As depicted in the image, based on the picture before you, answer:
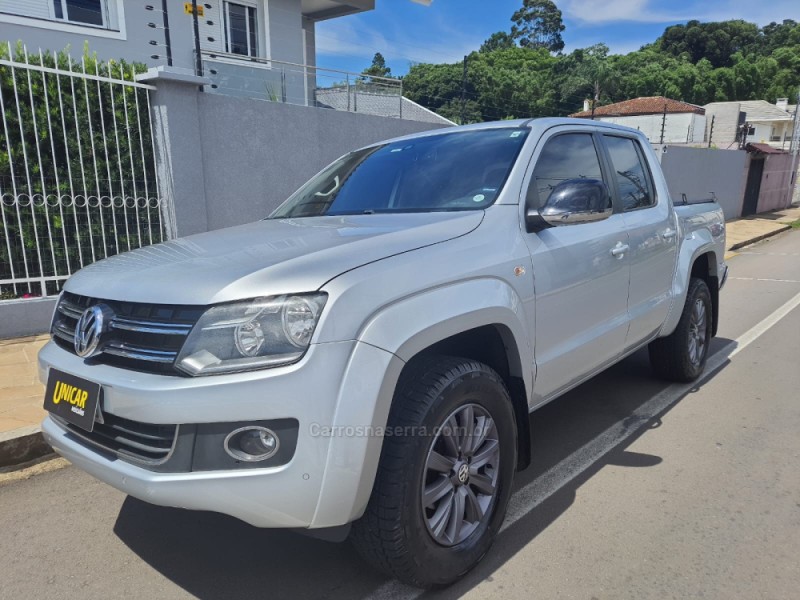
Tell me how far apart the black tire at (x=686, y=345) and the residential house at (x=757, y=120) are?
181 ft

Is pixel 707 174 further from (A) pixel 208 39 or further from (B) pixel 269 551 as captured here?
(B) pixel 269 551

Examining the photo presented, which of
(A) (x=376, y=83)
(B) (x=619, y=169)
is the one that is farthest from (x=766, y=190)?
(B) (x=619, y=169)

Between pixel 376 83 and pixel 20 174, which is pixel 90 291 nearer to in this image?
pixel 20 174

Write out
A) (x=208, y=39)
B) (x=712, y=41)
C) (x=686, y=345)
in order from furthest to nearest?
(x=712, y=41), (x=208, y=39), (x=686, y=345)

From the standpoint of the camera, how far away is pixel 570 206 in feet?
8.87

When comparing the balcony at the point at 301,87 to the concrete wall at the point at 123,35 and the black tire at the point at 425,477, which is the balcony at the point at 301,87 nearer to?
the concrete wall at the point at 123,35

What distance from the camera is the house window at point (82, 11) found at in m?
11.1

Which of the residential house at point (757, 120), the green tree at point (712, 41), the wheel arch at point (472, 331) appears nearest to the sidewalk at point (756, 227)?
the wheel arch at point (472, 331)

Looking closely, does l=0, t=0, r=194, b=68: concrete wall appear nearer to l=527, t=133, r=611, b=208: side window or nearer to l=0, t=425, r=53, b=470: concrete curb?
l=0, t=425, r=53, b=470: concrete curb

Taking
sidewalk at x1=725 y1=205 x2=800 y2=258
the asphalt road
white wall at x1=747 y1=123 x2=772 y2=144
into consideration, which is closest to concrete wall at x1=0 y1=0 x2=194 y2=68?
the asphalt road

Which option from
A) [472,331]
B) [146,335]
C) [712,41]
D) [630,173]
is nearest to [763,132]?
[712,41]

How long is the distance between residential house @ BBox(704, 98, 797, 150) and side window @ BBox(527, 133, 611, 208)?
186 ft

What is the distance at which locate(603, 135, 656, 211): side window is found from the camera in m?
3.82

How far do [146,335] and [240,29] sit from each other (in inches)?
543
